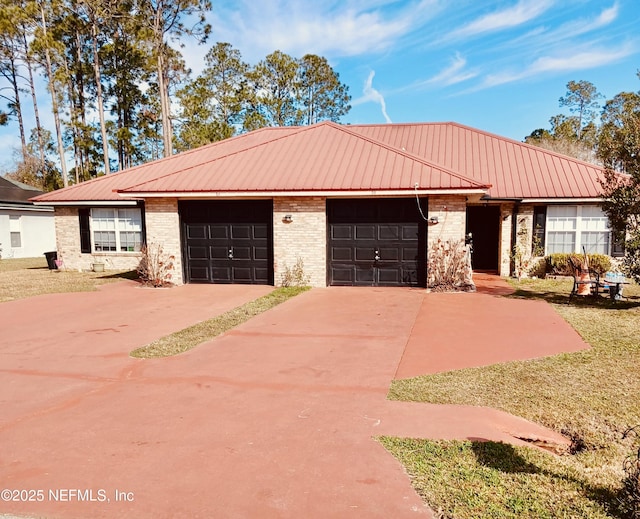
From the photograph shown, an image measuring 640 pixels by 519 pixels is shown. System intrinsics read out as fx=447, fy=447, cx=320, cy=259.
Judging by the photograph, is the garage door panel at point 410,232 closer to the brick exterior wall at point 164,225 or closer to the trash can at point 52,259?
the brick exterior wall at point 164,225

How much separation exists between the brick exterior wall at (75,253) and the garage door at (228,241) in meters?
5.78

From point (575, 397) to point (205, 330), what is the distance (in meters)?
6.32

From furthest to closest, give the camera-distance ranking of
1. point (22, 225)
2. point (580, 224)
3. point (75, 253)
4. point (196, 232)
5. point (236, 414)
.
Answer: point (22, 225) < point (75, 253) < point (580, 224) < point (196, 232) < point (236, 414)

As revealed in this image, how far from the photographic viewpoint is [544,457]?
3900 millimetres

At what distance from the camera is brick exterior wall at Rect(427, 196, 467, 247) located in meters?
12.9

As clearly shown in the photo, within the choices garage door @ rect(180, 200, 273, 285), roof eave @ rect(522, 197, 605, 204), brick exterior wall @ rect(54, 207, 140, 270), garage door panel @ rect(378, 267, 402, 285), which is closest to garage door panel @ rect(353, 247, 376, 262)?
garage door panel @ rect(378, 267, 402, 285)

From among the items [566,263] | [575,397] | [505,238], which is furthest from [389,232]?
[575,397]

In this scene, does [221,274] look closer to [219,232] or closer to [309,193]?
[219,232]

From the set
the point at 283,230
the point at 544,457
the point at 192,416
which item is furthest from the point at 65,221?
the point at 544,457

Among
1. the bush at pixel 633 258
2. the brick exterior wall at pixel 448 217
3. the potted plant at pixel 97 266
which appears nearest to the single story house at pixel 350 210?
the brick exterior wall at pixel 448 217

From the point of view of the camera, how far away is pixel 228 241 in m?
14.5

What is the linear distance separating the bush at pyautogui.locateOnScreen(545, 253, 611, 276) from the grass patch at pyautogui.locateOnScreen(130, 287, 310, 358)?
9.47 m

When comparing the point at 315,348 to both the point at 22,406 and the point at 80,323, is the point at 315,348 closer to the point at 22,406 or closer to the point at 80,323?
the point at 22,406

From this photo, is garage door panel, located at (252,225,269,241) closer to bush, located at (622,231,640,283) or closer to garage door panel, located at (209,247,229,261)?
garage door panel, located at (209,247,229,261)
